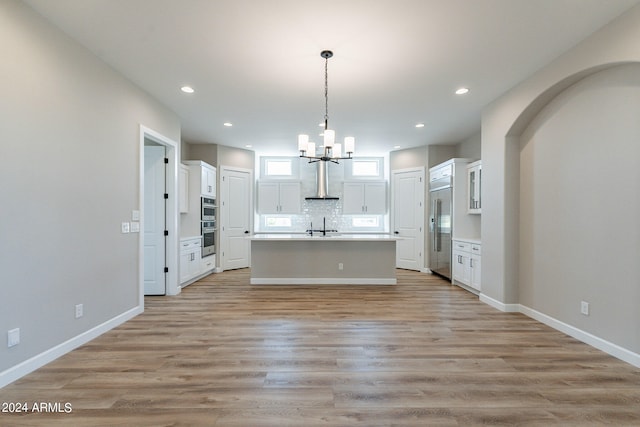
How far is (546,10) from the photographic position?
2326 millimetres

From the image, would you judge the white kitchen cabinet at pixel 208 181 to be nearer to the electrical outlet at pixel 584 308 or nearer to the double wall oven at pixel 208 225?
the double wall oven at pixel 208 225

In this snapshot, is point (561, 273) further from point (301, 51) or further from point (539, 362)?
point (301, 51)

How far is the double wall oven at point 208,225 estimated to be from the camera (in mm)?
5954

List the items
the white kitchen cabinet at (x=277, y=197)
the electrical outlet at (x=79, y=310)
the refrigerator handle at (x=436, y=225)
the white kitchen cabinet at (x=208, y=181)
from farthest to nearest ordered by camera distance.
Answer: the white kitchen cabinet at (x=277, y=197), the refrigerator handle at (x=436, y=225), the white kitchen cabinet at (x=208, y=181), the electrical outlet at (x=79, y=310)

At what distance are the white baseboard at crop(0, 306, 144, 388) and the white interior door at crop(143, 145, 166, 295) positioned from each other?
115cm

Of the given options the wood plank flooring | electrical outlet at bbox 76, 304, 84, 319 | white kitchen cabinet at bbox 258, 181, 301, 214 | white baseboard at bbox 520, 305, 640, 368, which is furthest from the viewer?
white kitchen cabinet at bbox 258, 181, 301, 214

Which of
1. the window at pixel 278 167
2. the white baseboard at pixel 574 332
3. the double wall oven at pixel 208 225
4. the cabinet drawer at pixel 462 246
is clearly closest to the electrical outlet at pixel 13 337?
the double wall oven at pixel 208 225

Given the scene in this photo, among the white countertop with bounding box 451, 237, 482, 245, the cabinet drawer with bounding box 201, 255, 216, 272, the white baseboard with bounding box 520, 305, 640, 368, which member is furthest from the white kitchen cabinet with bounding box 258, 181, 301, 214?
the white baseboard with bounding box 520, 305, 640, 368

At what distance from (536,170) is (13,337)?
214 inches

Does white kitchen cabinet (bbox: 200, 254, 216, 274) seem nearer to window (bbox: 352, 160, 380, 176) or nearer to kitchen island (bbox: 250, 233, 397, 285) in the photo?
kitchen island (bbox: 250, 233, 397, 285)

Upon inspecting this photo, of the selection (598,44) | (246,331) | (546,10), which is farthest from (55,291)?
(598,44)

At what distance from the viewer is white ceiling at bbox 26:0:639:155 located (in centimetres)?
231

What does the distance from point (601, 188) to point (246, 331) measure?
12.7 ft

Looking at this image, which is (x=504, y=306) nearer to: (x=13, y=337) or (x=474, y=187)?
(x=474, y=187)
